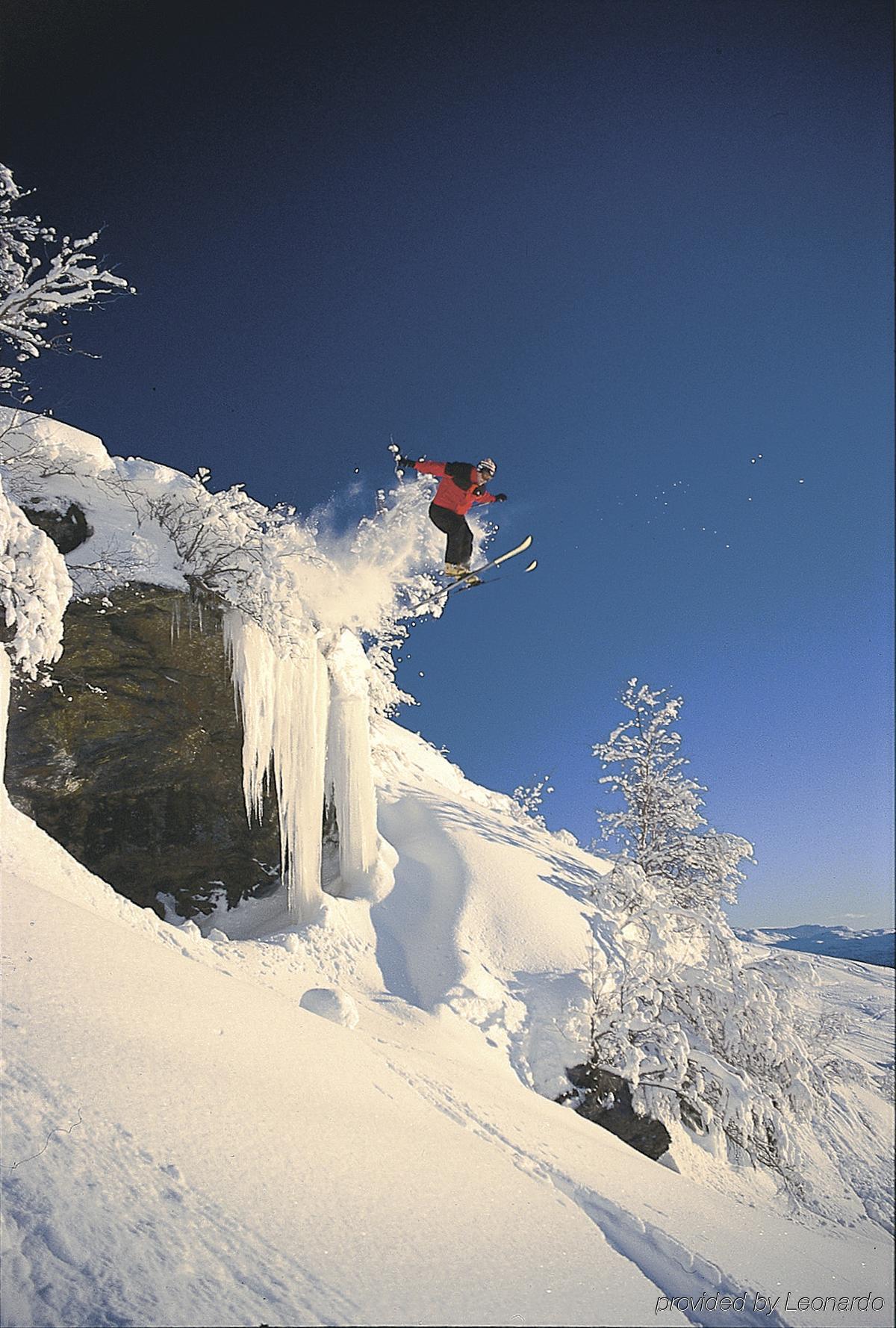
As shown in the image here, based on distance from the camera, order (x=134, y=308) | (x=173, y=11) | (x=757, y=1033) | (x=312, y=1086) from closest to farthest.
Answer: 1. (x=312, y=1086)
2. (x=173, y=11)
3. (x=134, y=308)
4. (x=757, y=1033)

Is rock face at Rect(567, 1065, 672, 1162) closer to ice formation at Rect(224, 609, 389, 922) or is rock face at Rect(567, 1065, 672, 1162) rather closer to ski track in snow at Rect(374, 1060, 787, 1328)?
ice formation at Rect(224, 609, 389, 922)

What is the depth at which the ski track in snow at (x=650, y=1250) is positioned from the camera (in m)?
2.07

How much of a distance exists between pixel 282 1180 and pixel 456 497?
430 cm

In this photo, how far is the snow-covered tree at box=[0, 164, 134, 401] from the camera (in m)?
4.97

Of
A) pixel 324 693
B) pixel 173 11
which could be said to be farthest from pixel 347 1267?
pixel 324 693

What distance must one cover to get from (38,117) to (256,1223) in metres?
6.55

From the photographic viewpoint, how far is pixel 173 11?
397cm

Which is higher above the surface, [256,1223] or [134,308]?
[134,308]

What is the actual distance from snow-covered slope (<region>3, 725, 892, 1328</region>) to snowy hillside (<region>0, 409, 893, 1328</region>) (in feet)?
0.04

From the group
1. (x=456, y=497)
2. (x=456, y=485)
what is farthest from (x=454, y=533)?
(x=456, y=485)

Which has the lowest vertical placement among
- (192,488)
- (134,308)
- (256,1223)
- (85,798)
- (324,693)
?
(256,1223)

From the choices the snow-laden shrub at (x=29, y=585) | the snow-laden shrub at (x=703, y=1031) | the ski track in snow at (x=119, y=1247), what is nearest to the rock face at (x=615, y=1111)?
the snow-laden shrub at (x=703, y=1031)

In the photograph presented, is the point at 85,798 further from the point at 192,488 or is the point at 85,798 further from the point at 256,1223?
the point at 256,1223

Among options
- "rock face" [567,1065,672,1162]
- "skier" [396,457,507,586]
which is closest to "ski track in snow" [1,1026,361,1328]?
"skier" [396,457,507,586]
